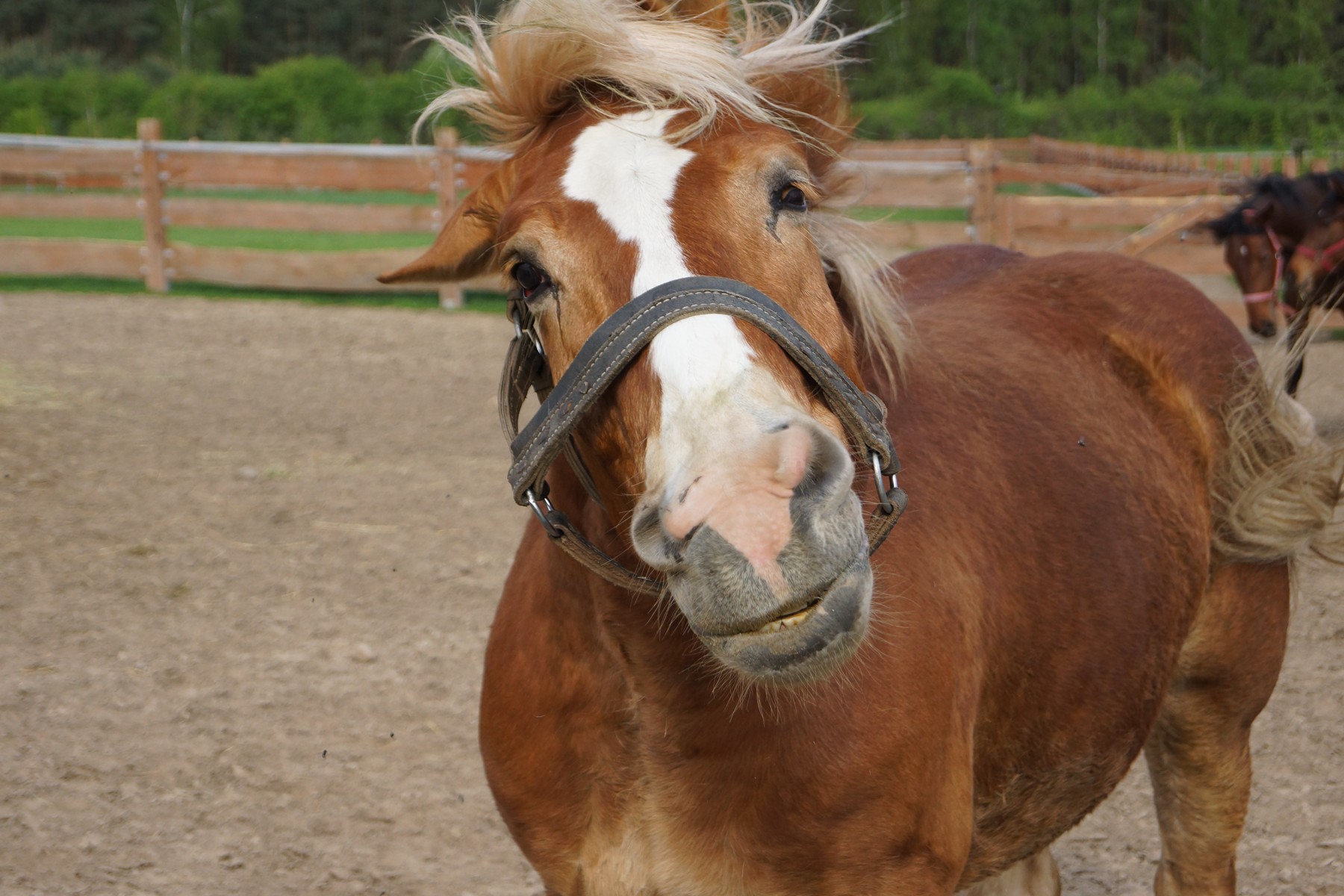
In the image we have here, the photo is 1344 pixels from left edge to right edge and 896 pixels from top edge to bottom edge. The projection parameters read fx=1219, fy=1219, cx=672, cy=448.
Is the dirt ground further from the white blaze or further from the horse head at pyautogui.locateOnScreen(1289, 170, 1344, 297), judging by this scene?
the white blaze

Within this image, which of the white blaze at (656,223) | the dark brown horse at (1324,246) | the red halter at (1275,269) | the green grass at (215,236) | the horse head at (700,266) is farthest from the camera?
the green grass at (215,236)

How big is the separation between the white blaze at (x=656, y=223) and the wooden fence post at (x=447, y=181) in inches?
419

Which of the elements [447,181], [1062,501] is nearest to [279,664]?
[1062,501]

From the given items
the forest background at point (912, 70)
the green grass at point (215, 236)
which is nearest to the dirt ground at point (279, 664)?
the green grass at point (215, 236)

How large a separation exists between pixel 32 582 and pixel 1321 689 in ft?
16.2

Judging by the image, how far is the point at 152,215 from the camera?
499 inches

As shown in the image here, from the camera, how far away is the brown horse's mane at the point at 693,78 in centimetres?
184

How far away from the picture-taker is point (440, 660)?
4.46 meters

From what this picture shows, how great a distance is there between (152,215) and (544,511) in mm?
12299

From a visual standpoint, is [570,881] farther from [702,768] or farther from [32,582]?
[32,582]

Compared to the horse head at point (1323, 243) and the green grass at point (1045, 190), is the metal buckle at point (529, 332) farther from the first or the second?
the green grass at point (1045, 190)

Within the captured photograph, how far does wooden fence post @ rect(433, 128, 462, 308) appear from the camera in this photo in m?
12.3

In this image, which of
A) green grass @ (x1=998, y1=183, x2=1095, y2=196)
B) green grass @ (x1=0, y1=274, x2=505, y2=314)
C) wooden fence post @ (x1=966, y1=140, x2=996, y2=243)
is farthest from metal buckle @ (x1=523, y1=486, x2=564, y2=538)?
green grass @ (x1=998, y1=183, x2=1095, y2=196)

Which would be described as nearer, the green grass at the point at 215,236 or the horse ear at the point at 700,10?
the horse ear at the point at 700,10
